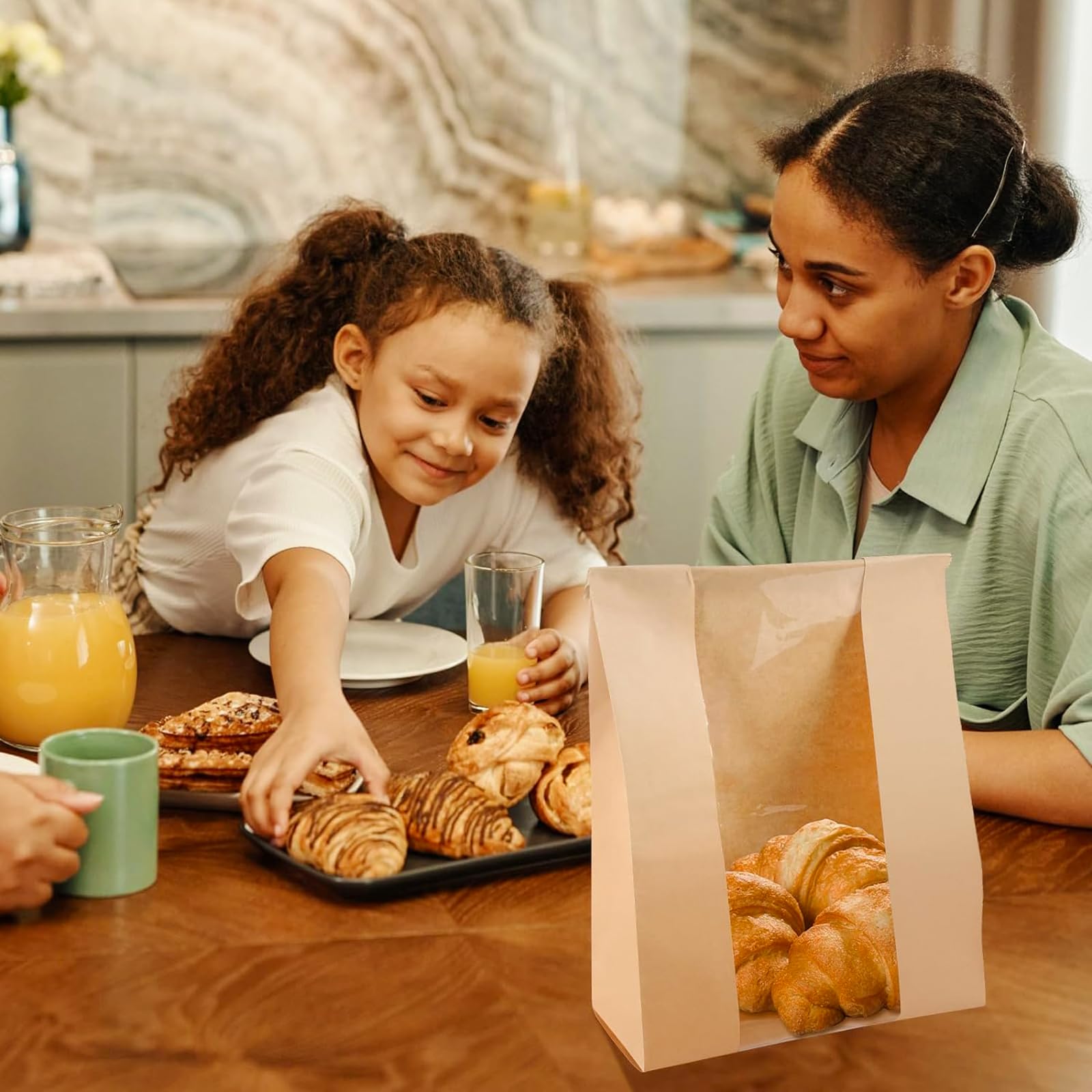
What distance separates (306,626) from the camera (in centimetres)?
116

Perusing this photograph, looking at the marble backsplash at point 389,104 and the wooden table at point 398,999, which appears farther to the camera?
the marble backsplash at point 389,104

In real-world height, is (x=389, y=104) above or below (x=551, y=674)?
above

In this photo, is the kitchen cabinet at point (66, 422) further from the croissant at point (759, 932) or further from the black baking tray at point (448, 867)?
the croissant at point (759, 932)

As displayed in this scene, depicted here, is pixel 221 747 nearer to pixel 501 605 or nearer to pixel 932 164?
pixel 501 605

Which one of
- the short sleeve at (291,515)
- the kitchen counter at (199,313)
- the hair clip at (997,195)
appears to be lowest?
the short sleeve at (291,515)

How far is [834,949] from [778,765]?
107 mm

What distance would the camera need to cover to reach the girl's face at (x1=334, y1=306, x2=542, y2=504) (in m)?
1.50

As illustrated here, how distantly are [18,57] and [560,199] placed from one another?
1.21 m

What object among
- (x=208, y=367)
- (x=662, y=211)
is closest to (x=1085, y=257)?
(x=662, y=211)

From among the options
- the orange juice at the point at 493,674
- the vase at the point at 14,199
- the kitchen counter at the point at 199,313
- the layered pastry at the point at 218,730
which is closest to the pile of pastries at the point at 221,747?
the layered pastry at the point at 218,730

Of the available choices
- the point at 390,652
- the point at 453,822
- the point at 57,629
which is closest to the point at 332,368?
the point at 390,652

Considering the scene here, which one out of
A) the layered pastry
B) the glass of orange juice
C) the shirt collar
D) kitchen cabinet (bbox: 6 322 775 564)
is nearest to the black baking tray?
the layered pastry

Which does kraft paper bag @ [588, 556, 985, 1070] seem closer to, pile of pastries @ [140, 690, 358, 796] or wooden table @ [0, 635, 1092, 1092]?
wooden table @ [0, 635, 1092, 1092]

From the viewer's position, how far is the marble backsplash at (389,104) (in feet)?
10.2
